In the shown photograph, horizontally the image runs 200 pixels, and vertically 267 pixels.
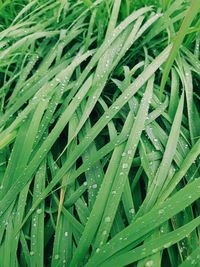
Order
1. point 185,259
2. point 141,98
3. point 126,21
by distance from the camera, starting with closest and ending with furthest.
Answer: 1. point 185,259
2. point 141,98
3. point 126,21

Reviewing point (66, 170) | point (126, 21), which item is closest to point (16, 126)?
point (66, 170)

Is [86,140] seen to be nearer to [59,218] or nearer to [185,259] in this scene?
[59,218]

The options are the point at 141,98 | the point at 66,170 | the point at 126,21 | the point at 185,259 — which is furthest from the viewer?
the point at 126,21

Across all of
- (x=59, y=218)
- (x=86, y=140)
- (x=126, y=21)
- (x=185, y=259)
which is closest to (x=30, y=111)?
(x=86, y=140)

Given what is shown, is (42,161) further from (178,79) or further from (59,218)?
(178,79)

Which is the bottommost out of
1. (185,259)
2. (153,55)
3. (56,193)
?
A: (185,259)

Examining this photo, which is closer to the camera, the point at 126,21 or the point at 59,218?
the point at 59,218

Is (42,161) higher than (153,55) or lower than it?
lower
